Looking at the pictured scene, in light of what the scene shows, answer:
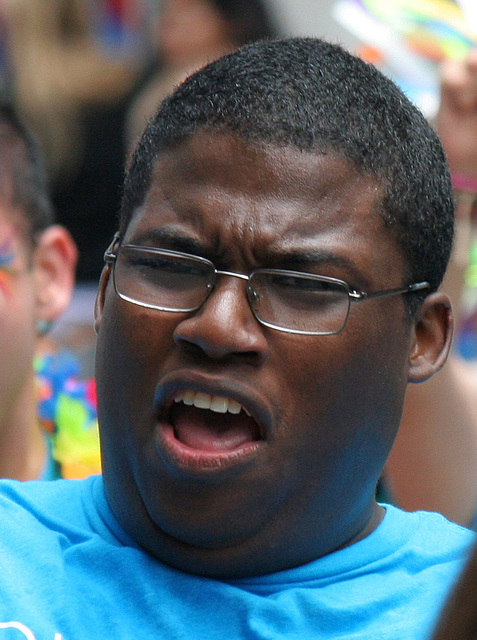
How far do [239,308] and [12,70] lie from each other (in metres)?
4.34

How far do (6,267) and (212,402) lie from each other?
5.68 ft

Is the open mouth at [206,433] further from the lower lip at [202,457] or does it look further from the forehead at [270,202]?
the forehead at [270,202]

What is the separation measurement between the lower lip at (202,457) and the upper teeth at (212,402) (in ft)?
0.21

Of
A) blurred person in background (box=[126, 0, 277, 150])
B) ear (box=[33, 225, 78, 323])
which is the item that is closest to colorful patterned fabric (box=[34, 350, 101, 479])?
ear (box=[33, 225, 78, 323])

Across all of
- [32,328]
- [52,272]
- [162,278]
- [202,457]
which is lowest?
[32,328]

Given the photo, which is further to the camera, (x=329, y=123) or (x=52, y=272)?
(x=52, y=272)

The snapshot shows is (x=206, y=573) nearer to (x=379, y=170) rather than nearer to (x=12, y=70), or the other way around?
(x=379, y=170)

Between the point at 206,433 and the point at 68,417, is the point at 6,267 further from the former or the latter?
the point at 206,433

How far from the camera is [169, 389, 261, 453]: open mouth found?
5.77 feet

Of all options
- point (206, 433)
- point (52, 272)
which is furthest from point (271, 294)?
point (52, 272)

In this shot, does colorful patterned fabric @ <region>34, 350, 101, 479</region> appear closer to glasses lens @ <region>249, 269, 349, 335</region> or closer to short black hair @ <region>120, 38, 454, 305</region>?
short black hair @ <region>120, 38, 454, 305</region>

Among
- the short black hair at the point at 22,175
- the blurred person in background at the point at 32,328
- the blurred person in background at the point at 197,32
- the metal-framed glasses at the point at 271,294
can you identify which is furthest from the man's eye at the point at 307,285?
the blurred person in background at the point at 197,32

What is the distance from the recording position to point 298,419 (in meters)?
1.79

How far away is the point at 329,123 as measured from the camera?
188 centimetres
